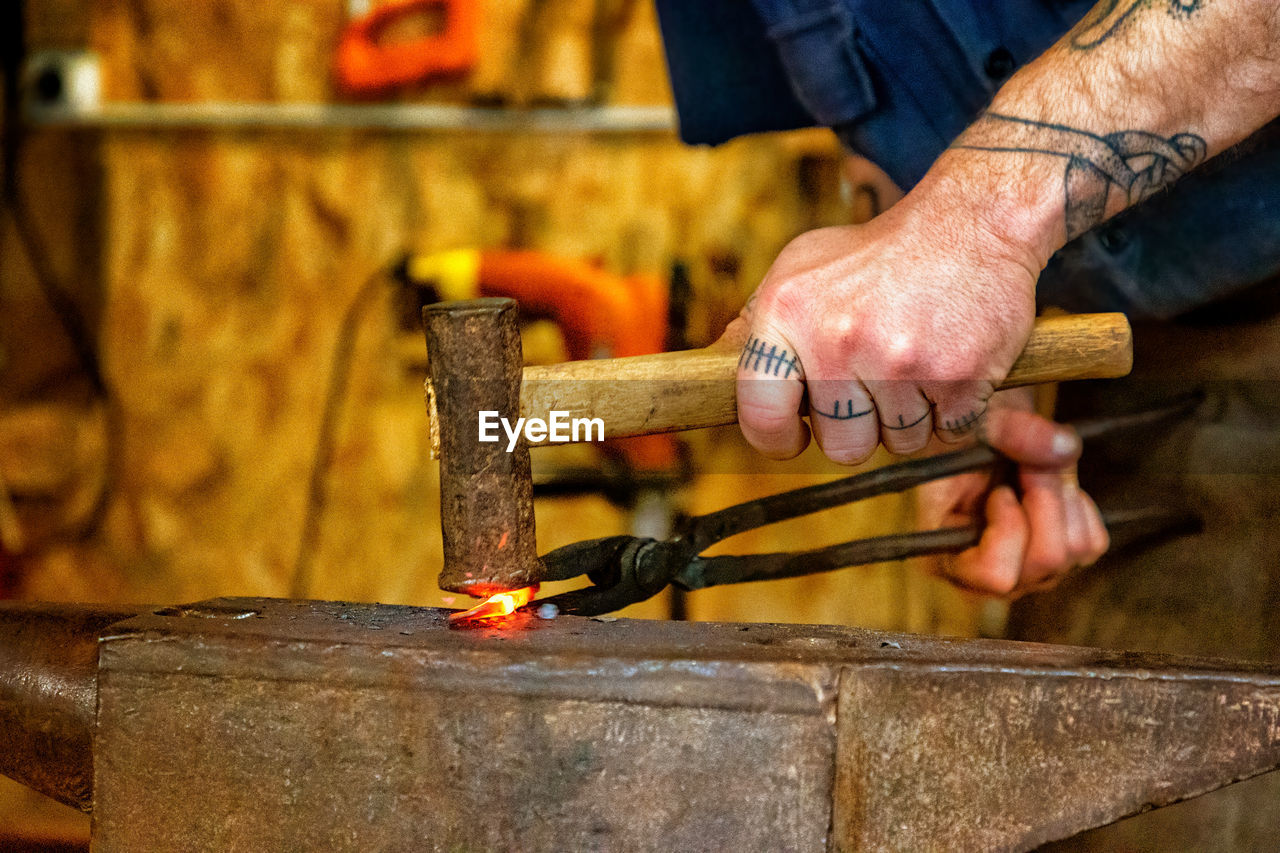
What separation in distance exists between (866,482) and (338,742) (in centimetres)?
74

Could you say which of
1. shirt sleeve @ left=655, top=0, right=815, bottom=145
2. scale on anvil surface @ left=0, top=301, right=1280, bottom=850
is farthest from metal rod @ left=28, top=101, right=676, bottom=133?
scale on anvil surface @ left=0, top=301, right=1280, bottom=850

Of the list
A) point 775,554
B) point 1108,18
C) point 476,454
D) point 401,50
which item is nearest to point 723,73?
point 1108,18

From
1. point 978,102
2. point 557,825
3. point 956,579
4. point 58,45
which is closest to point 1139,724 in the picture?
point 557,825

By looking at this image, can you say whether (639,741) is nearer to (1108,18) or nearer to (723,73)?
(1108,18)

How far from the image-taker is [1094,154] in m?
0.89

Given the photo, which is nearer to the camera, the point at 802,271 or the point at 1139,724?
the point at 1139,724

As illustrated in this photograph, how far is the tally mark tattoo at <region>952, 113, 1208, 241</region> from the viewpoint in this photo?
886 millimetres

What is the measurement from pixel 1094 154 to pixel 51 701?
44.1 inches

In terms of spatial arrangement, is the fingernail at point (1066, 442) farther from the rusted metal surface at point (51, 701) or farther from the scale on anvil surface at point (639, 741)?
the rusted metal surface at point (51, 701)

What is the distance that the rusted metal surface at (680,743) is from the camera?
69 cm

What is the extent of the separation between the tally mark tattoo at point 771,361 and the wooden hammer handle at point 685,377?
33mm

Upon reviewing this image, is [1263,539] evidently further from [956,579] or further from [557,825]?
[557,825]

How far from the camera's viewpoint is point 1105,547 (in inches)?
52.0

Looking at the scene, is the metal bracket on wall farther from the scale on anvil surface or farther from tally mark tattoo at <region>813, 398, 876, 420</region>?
the scale on anvil surface
